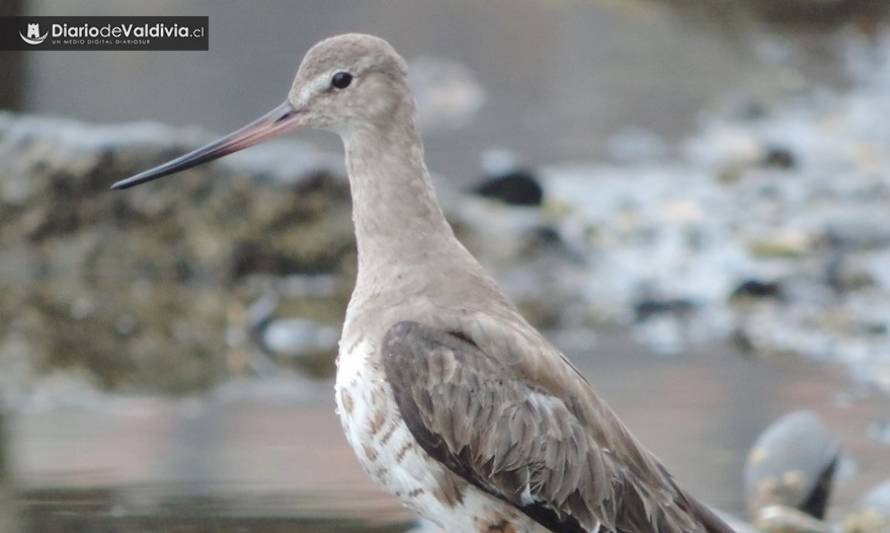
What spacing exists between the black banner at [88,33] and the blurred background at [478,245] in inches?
7.5

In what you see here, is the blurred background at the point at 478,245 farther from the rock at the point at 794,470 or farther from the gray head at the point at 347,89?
the gray head at the point at 347,89

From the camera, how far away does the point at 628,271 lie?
557 inches

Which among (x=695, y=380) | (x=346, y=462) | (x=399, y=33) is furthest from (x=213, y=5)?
(x=346, y=462)

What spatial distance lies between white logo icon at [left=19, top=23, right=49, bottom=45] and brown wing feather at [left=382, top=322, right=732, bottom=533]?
11445 millimetres

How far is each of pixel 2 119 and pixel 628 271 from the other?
550cm

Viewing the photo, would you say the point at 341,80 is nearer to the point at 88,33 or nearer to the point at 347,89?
the point at 347,89

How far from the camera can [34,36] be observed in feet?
54.1

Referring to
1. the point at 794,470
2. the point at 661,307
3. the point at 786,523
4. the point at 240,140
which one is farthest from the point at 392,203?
the point at 661,307

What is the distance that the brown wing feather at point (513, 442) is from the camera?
5.67m

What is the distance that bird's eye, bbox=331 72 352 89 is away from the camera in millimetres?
6227

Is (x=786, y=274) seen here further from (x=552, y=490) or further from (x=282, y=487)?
(x=552, y=490)

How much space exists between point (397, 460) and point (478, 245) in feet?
28.0

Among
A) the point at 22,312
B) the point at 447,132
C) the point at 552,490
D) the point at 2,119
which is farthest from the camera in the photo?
the point at 447,132

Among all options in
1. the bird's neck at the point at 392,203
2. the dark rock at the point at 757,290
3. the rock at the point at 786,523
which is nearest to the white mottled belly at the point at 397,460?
the bird's neck at the point at 392,203
